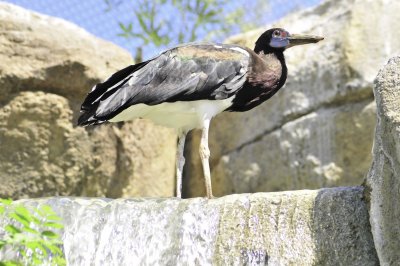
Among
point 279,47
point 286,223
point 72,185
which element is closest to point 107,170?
point 72,185

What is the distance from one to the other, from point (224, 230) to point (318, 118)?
3.00 meters

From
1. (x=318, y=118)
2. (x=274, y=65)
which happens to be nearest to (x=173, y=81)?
(x=274, y=65)

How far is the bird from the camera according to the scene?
4789mm

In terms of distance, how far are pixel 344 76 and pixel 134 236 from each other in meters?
2.92

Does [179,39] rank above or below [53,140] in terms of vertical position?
above

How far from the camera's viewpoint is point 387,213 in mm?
3219

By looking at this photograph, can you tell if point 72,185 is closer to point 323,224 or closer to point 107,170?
point 107,170

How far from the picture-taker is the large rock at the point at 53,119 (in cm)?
601

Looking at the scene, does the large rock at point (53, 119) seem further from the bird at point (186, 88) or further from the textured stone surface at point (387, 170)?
the textured stone surface at point (387, 170)

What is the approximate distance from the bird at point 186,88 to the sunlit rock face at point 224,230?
62 cm

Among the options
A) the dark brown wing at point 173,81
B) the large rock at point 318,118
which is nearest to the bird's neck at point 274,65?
the dark brown wing at point 173,81

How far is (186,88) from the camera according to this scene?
16.0 ft

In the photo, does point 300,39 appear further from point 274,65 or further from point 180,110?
point 180,110

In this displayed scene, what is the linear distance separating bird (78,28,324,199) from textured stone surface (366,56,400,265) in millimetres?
1535
